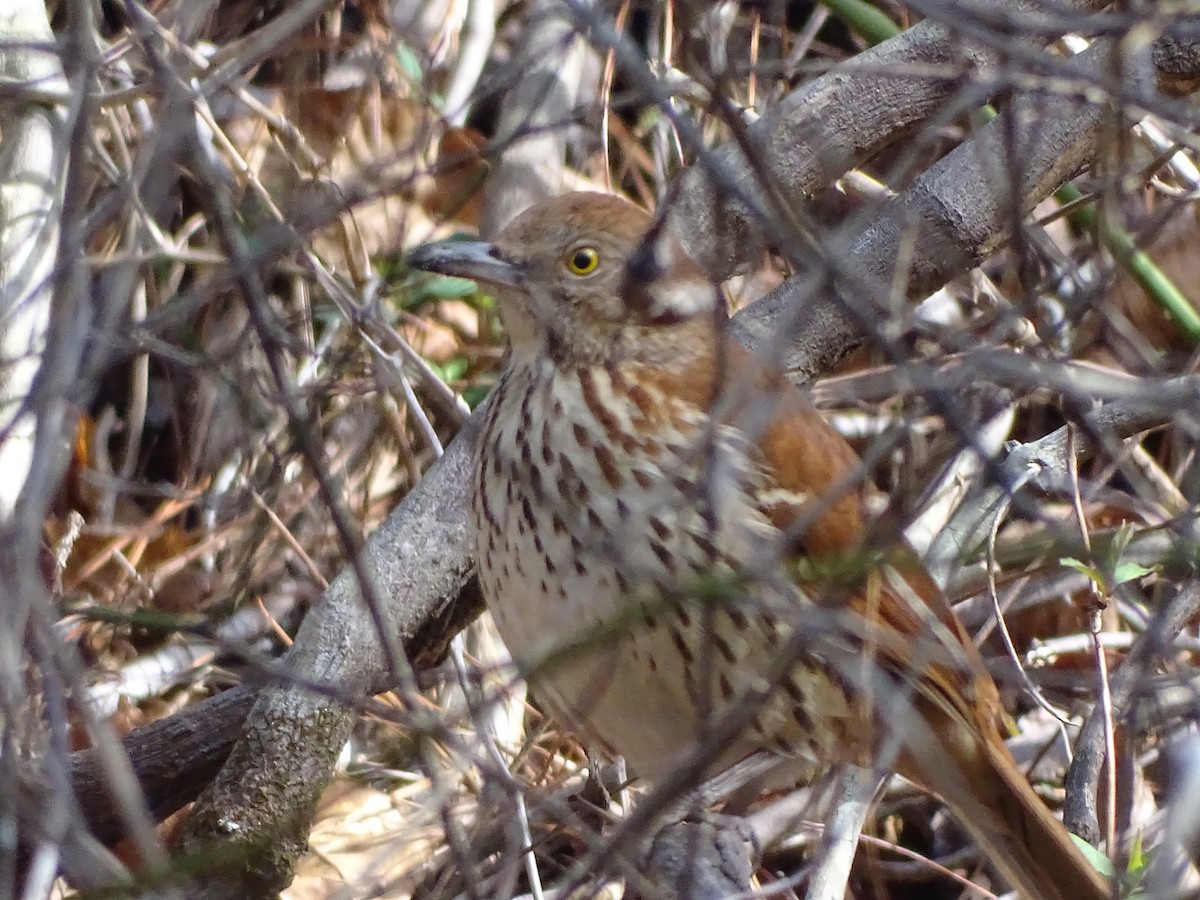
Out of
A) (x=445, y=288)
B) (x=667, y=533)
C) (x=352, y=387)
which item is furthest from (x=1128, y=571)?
(x=445, y=288)

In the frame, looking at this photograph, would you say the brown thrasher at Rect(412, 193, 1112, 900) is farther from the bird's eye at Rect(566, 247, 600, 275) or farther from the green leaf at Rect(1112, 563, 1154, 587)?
the green leaf at Rect(1112, 563, 1154, 587)

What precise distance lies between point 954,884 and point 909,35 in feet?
6.99

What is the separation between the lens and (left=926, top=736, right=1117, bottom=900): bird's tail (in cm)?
299

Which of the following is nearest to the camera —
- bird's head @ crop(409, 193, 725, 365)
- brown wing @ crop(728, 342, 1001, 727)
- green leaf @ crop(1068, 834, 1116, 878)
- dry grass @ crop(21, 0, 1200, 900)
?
green leaf @ crop(1068, 834, 1116, 878)

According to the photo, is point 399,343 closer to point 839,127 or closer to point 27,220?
point 27,220

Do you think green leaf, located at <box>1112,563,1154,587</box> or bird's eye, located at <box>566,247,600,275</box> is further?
bird's eye, located at <box>566,247,600,275</box>

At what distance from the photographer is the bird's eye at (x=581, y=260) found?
3.11 metres

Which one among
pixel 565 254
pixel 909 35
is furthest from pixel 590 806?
pixel 909 35

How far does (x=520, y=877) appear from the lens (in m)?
3.66

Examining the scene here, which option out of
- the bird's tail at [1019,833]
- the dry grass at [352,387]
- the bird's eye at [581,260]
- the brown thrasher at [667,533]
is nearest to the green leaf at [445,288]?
the dry grass at [352,387]

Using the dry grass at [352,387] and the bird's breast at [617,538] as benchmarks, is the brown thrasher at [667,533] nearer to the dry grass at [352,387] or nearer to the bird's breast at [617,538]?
the bird's breast at [617,538]

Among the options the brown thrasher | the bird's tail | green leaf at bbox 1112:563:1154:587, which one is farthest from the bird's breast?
green leaf at bbox 1112:563:1154:587

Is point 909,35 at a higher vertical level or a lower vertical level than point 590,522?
higher

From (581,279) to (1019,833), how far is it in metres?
1.37
